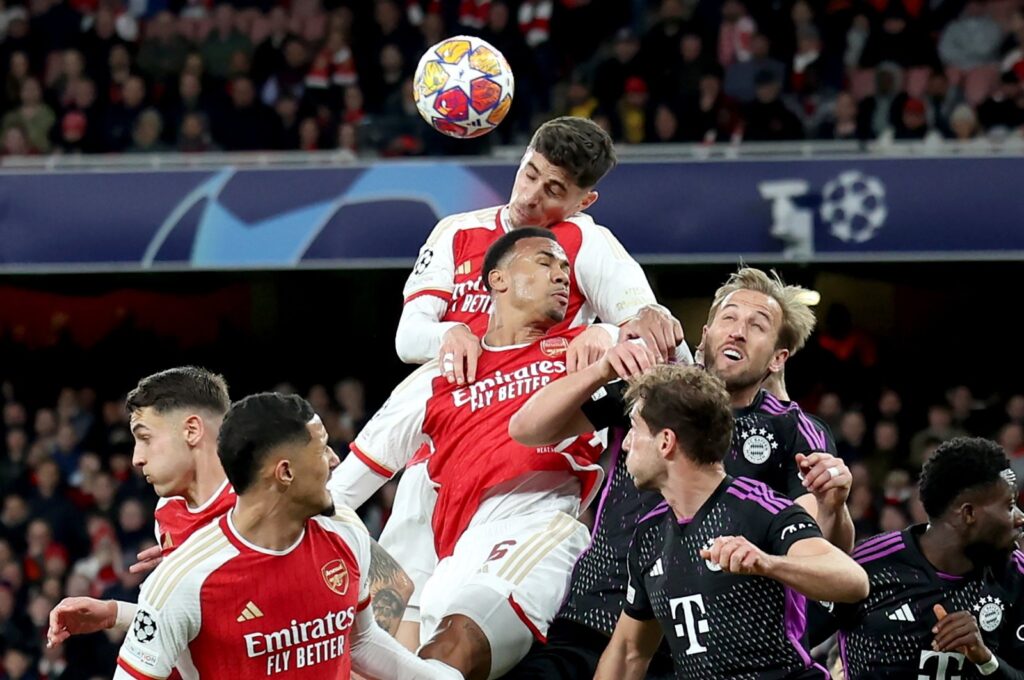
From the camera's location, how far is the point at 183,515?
5309 mm

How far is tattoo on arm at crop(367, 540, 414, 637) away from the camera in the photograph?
622 centimetres

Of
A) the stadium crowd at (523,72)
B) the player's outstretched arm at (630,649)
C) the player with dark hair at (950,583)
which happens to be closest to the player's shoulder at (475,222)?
the player's outstretched arm at (630,649)

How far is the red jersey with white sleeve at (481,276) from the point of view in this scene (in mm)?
6059

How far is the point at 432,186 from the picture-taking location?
42.0 feet

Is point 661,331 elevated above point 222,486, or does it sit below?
above

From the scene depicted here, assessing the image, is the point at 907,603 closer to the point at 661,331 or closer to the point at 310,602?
the point at 661,331

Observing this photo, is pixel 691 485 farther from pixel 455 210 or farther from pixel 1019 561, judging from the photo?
pixel 455 210

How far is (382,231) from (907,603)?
7923 mm

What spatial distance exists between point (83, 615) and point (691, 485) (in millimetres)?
1816

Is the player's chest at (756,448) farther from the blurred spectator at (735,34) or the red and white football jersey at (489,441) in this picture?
the blurred spectator at (735,34)

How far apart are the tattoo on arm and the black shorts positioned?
0.67 m

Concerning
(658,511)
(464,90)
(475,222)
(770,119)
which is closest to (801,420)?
(658,511)

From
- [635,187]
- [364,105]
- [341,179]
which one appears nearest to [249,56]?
[364,105]

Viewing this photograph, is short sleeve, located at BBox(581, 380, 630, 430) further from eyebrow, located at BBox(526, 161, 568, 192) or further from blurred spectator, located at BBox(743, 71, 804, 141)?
blurred spectator, located at BBox(743, 71, 804, 141)
